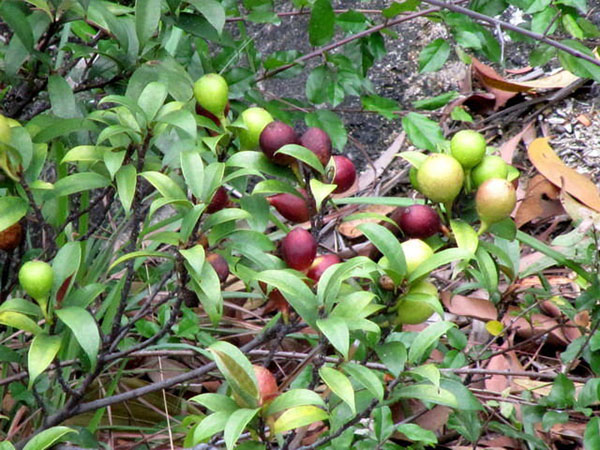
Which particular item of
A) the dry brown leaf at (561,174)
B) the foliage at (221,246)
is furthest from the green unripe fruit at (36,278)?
the dry brown leaf at (561,174)

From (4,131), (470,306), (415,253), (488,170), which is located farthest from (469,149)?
(470,306)

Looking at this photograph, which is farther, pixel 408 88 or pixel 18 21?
pixel 408 88

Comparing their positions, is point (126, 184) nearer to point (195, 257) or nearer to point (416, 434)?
point (195, 257)

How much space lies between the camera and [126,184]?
1065 mm

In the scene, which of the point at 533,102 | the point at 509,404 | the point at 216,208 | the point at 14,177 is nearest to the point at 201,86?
the point at 216,208

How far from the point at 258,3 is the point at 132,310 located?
0.82 m

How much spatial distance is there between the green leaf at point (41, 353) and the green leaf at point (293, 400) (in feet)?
0.92

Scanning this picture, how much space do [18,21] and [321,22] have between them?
70cm

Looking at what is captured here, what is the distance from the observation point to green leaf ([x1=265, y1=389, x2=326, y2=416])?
0.93 meters

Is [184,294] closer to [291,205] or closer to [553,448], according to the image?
[291,205]

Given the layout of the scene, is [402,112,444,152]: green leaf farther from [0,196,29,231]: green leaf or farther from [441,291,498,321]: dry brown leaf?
[0,196,29,231]: green leaf

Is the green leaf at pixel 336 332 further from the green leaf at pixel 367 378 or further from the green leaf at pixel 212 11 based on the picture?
the green leaf at pixel 212 11

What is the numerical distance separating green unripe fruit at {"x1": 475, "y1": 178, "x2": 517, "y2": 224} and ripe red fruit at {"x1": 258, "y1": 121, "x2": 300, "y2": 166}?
0.80ft

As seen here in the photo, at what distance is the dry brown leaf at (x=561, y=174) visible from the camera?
2.03m
